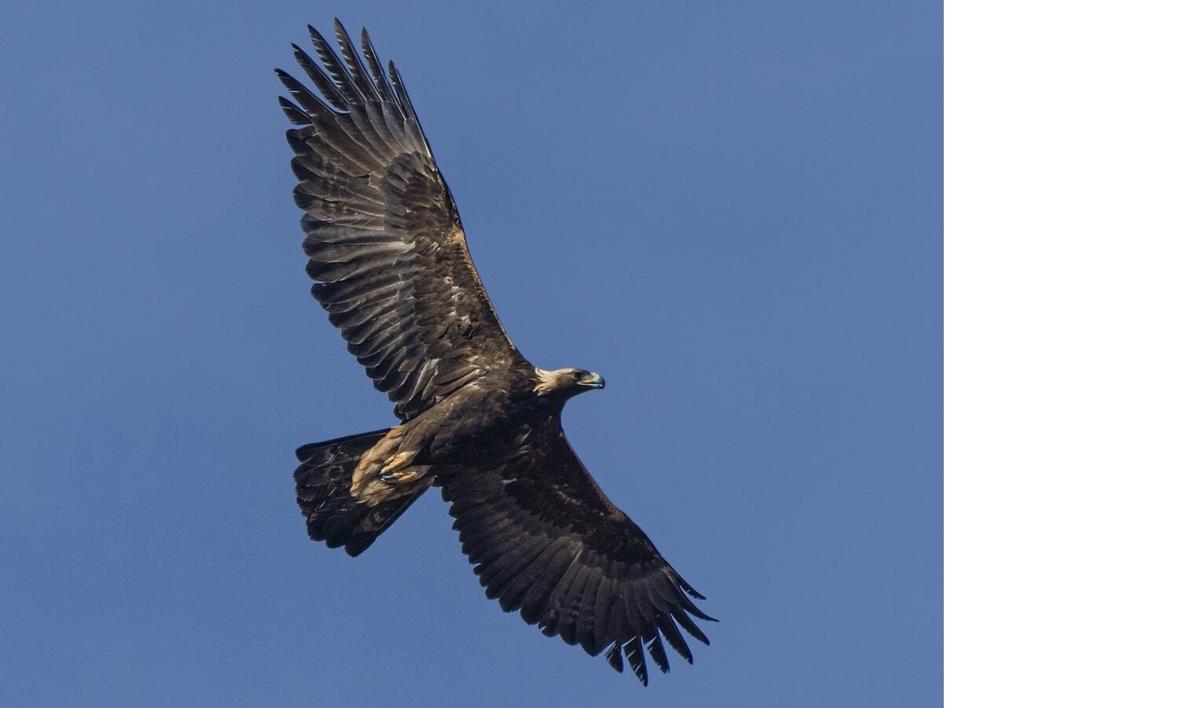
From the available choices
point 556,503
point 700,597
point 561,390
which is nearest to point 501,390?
point 561,390

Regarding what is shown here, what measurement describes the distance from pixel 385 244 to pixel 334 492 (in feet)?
8.55

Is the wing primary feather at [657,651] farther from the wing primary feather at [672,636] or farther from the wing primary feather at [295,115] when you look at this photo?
the wing primary feather at [295,115]

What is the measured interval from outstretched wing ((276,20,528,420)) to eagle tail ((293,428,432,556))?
0.67 metres

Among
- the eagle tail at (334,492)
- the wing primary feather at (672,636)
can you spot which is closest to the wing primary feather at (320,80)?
the eagle tail at (334,492)

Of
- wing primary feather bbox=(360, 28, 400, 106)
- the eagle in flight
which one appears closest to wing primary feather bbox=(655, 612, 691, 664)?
the eagle in flight

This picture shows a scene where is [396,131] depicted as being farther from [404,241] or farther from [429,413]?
[429,413]

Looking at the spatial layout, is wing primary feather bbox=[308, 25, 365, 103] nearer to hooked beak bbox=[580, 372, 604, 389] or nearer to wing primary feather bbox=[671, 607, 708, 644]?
hooked beak bbox=[580, 372, 604, 389]

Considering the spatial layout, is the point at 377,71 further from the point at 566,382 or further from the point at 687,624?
the point at 687,624

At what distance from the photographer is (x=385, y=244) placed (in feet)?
70.5

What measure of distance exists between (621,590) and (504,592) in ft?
4.30

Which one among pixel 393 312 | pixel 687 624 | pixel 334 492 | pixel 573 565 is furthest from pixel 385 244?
pixel 687 624

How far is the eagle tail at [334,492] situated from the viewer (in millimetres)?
21375

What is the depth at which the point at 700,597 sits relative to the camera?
901 inches

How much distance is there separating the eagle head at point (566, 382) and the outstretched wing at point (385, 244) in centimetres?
42
